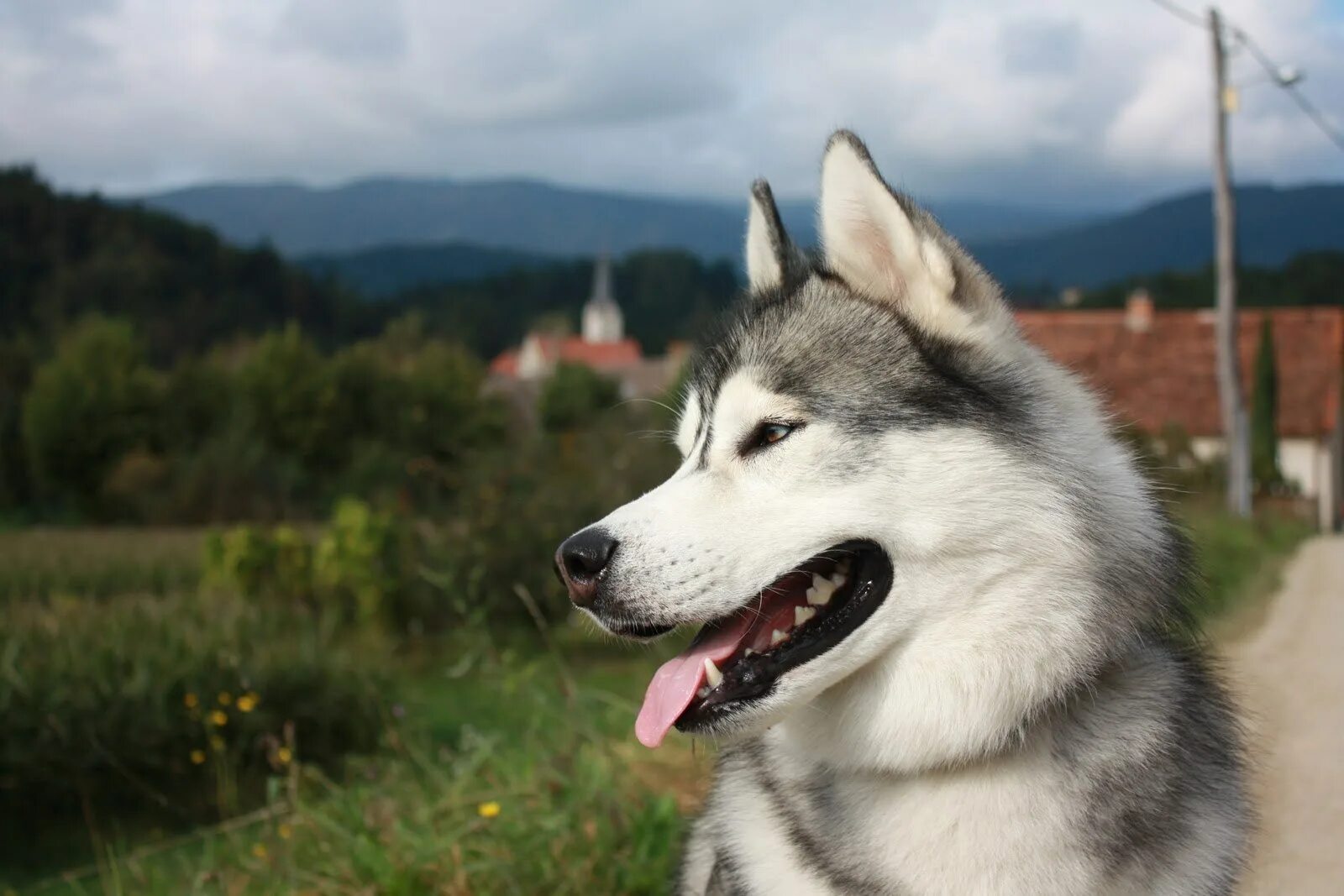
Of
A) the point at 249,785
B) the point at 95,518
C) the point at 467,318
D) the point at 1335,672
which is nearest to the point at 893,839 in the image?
the point at 249,785

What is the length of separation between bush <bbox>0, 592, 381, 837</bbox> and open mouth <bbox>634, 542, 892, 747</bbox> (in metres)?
3.80

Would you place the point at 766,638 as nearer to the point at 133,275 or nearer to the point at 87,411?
the point at 87,411

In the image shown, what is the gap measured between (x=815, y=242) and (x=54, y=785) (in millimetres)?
5412

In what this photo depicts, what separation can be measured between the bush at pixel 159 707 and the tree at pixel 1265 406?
2656 centimetres

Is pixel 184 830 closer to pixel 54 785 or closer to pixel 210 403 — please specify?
pixel 54 785

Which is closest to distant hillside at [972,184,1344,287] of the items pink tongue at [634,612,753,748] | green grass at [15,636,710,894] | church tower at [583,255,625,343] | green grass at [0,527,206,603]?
pink tongue at [634,612,753,748]

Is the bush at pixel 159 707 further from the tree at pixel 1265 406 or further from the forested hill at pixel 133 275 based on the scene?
the tree at pixel 1265 406

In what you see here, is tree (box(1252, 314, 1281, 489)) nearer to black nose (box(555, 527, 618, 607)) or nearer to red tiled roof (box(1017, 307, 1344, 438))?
red tiled roof (box(1017, 307, 1344, 438))

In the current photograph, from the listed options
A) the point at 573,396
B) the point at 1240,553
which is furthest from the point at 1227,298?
the point at 573,396

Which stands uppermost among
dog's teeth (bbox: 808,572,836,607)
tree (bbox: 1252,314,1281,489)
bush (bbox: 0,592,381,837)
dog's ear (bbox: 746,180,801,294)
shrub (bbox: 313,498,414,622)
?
dog's ear (bbox: 746,180,801,294)

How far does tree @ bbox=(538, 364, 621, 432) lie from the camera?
2004cm

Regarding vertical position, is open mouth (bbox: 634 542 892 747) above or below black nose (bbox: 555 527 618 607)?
below

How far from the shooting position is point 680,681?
2441 millimetres

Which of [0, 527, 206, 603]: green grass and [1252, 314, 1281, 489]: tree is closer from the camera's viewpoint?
[0, 527, 206, 603]: green grass
